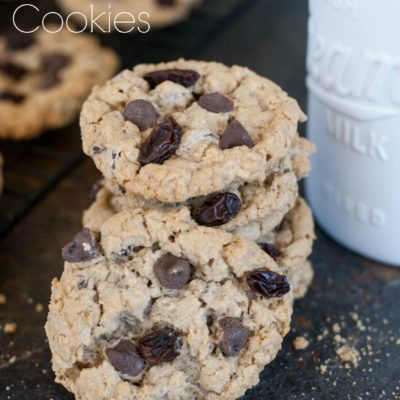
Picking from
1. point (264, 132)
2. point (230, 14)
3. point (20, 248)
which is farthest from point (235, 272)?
point (230, 14)

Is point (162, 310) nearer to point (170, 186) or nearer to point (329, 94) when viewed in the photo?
point (170, 186)

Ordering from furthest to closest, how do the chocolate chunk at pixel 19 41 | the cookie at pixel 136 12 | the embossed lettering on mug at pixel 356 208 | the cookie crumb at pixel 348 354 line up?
the cookie at pixel 136 12
the chocolate chunk at pixel 19 41
the embossed lettering on mug at pixel 356 208
the cookie crumb at pixel 348 354

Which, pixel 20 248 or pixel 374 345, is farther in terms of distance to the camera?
pixel 20 248

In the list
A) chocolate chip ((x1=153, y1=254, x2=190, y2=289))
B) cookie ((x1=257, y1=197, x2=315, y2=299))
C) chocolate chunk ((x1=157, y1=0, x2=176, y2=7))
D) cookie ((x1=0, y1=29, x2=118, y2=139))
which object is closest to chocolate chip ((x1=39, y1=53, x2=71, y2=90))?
cookie ((x1=0, y1=29, x2=118, y2=139))

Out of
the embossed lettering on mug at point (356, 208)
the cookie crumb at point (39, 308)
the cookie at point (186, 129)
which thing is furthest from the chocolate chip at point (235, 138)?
the cookie crumb at point (39, 308)

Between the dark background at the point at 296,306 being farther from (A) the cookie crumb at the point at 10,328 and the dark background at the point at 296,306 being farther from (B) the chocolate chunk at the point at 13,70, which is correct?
(B) the chocolate chunk at the point at 13,70

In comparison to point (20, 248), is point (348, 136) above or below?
above

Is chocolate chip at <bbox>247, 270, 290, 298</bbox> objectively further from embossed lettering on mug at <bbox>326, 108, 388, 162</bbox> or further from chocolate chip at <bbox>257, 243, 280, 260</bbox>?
embossed lettering on mug at <bbox>326, 108, 388, 162</bbox>
